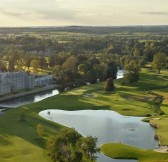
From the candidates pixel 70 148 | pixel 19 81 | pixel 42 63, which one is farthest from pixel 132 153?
pixel 42 63

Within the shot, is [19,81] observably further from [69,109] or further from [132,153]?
[132,153]

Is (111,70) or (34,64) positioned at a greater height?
(34,64)

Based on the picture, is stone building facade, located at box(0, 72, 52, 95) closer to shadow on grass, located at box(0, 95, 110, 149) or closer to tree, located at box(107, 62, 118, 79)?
shadow on grass, located at box(0, 95, 110, 149)

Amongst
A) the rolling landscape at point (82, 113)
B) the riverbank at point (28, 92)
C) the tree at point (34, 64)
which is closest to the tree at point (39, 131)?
the rolling landscape at point (82, 113)

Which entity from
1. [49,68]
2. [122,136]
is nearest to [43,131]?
[122,136]

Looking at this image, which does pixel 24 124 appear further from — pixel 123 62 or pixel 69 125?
pixel 123 62

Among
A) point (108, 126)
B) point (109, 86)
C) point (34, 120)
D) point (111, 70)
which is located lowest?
point (108, 126)

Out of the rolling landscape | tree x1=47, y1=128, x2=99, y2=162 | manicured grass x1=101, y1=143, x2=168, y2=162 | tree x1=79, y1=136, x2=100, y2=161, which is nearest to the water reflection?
the rolling landscape

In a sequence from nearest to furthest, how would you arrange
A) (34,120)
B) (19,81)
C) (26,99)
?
(34,120)
(26,99)
(19,81)
